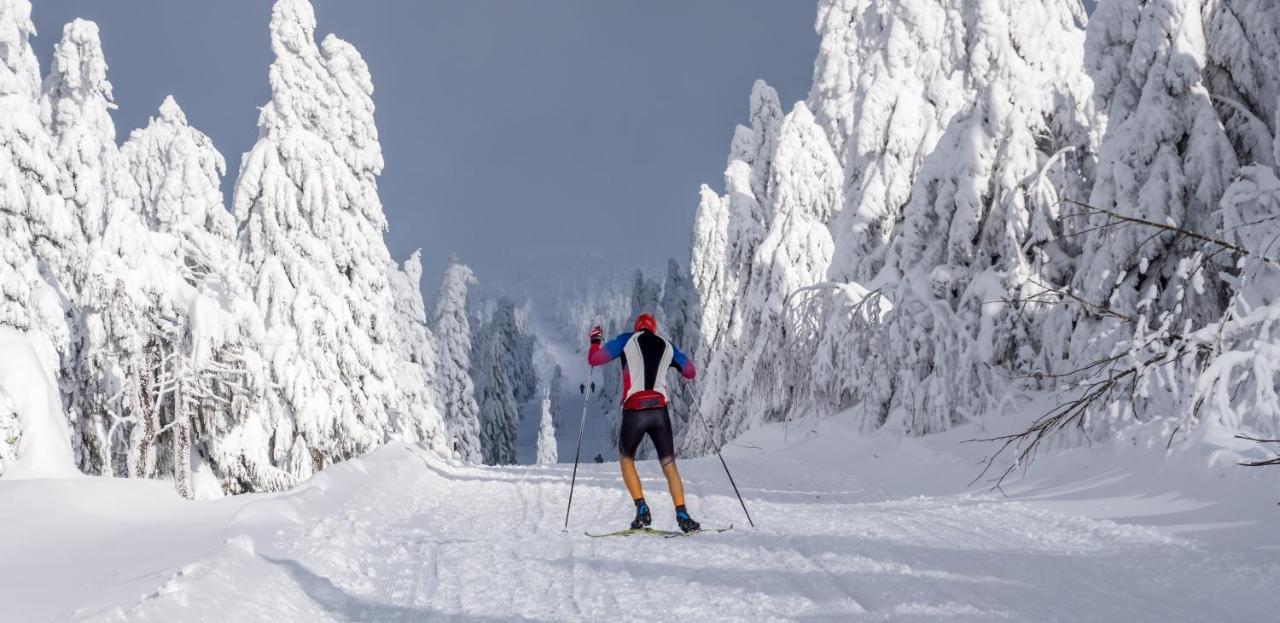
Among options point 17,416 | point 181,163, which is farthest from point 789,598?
point 181,163

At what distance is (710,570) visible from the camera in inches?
208

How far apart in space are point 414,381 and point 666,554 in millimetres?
21379

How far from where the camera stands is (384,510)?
8500mm

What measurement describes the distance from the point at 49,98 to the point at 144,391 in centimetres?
929

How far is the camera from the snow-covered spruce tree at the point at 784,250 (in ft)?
92.1

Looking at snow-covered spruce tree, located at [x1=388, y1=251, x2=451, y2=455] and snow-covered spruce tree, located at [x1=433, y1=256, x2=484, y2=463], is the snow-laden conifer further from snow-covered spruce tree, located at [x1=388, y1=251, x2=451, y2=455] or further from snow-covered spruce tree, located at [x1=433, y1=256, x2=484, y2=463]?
snow-covered spruce tree, located at [x1=388, y1=251, x2=451, y2=455]

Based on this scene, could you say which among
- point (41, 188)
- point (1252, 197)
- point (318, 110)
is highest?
point (318, 110)

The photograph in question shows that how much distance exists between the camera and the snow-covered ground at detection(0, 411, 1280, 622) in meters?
4.26

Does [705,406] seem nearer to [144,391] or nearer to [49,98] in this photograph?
[144,391]

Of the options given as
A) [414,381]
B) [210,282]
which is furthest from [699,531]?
[414,381]

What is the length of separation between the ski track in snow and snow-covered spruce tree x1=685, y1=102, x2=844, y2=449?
1764cm

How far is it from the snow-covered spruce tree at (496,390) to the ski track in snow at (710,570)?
5033 cm

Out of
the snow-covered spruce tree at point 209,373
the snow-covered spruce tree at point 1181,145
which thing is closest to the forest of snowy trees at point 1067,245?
the snow-covered spruce tree at point 1181,145

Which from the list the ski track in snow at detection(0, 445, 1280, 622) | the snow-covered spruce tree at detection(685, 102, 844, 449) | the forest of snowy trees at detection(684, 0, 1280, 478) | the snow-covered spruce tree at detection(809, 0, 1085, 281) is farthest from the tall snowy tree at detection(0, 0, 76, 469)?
the snow-covered spruce tree at detection(809, 0, 1085, 281)
